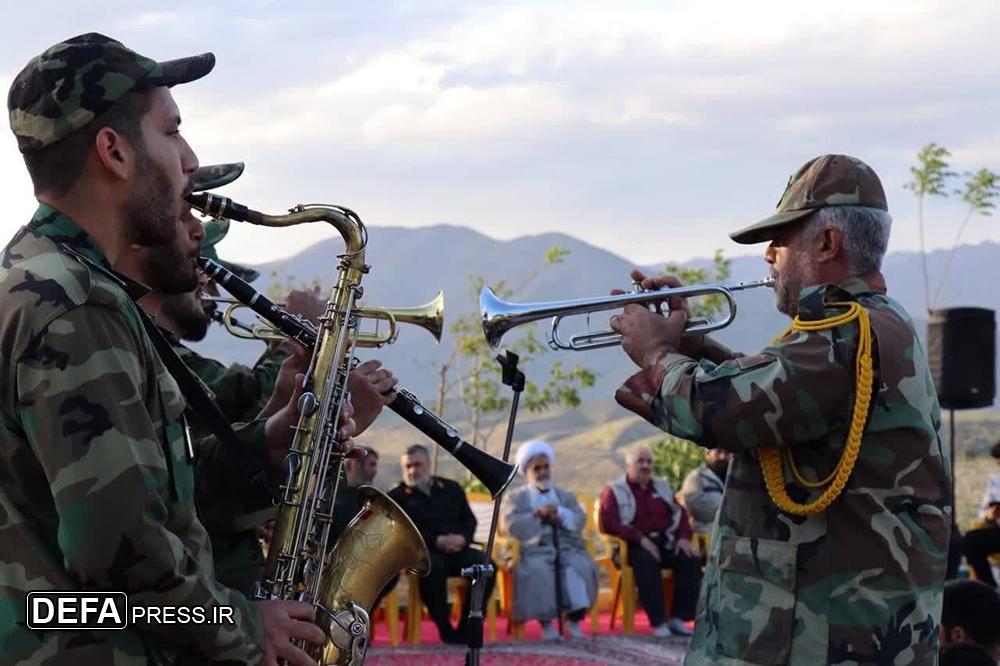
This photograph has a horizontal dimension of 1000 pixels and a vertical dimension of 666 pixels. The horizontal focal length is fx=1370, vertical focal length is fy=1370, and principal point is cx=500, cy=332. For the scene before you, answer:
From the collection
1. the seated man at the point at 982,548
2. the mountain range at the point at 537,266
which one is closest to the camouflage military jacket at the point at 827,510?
the seated man at the point at 982,548

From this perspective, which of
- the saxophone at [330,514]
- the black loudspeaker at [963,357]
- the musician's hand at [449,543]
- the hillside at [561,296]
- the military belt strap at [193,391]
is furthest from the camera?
the hillside at [561,296]

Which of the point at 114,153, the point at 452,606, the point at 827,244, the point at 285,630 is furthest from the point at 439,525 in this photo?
the point at 114,153

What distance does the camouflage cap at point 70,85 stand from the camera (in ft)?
9.21

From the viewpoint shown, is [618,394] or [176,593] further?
[618,394]

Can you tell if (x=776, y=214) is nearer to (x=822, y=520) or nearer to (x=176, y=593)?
(x=822, y=520)

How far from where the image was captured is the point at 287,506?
3883 mm

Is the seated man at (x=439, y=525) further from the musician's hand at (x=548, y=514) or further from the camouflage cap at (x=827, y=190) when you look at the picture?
the camouflage cap at (x=827, y=190)

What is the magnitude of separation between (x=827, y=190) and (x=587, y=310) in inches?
35.5

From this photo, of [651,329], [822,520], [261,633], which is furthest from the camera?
[651,329]

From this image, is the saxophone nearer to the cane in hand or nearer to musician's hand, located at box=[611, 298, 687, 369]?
musician's hand, located at box=[611, 298, 687, 369]

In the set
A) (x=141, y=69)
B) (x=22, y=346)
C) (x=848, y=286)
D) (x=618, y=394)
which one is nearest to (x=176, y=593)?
(x=22, y=346)

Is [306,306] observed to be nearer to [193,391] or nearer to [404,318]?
[404,318]

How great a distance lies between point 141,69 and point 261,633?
1.21m

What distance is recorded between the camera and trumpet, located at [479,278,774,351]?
4.30 meters
